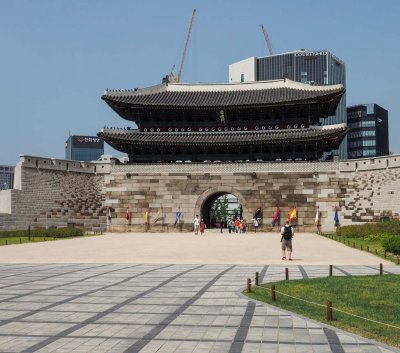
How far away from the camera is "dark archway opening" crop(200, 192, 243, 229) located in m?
51.0

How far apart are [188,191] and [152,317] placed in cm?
3733

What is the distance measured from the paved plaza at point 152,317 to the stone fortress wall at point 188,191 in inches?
1105

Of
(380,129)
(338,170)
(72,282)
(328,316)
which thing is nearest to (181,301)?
(328,316)

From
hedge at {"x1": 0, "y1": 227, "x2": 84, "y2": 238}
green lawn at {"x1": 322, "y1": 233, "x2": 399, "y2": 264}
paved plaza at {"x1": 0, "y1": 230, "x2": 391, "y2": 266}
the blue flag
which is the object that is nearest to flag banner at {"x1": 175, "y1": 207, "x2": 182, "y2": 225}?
hedge at {"x1": 0, "y1": 227, "x2": 84, "y2": 238}

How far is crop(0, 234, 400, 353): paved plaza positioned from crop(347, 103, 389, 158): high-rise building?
153 meters

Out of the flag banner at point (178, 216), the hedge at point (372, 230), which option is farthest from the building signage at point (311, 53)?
the hedge at point (372, 230)

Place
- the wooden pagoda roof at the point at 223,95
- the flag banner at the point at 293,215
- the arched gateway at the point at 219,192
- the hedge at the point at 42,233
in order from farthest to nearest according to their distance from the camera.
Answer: the wooden pagoda roof at the point at 223,95 → the arched gateway at the point at 219,192 → the flag banner at the point at 293,215 → the hedge at the point at 42,233

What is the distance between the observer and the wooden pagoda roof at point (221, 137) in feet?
151

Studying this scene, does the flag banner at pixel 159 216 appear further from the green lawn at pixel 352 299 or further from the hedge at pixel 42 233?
the green lawn at pixel 352 299

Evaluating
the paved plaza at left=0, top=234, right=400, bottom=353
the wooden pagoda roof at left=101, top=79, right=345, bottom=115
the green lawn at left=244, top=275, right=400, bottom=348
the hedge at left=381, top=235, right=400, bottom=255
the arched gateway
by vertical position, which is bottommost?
the paved plaza at left=0, top=234, right=400, bottom=353

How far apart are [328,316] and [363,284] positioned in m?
4.78

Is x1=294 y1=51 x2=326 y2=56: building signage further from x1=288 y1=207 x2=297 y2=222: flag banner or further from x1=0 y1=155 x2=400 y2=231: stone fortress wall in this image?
x1=288 y1=207 x2=297 y2=222: flag banner

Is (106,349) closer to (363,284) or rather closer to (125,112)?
(363,284)

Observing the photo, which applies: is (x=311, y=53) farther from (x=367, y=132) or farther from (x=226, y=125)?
(x=226, y=125)
